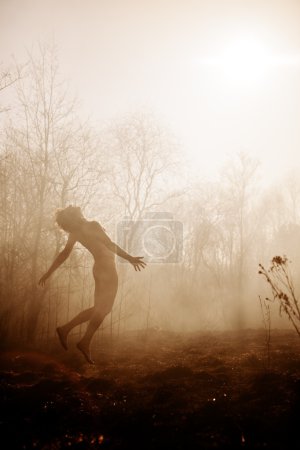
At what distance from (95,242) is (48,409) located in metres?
2.09

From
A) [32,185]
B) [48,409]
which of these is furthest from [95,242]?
[32,185]

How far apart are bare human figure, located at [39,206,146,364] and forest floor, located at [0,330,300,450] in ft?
1.51

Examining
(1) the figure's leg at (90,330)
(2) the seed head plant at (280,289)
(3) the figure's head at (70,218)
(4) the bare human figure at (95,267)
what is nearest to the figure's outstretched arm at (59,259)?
(4) the bare human figure at (95,267)

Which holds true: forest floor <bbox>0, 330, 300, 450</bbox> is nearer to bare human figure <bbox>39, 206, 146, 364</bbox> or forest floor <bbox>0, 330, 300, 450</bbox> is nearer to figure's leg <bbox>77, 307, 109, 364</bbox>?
figure's leg <bbox>77, 307, 109, 364</bbox>

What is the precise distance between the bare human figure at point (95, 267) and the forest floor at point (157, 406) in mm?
461

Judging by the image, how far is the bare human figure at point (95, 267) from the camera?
13.1ft

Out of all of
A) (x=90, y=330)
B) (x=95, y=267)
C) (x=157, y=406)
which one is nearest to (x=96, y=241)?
(x=95, y=267)

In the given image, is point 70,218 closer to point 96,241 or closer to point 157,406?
point 96,241

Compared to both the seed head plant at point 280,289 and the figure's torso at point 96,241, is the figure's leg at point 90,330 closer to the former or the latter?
the figure's torso at point 96,241

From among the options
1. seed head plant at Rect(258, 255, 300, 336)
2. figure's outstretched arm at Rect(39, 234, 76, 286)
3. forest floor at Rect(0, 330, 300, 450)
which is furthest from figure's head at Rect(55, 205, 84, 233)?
seed head plant at Rect(258, 255, 300, 336)

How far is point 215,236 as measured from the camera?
2392cm

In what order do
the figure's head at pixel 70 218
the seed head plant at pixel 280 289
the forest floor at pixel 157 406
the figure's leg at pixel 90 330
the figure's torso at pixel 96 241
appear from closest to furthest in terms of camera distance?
the forest floor at pixel 157 406 → the seed head plant at pixel 280 289 → the figure's leg at pixel 90 330 → the figure's torso at pixel 96 241 → the figure's head at pixel 70 218

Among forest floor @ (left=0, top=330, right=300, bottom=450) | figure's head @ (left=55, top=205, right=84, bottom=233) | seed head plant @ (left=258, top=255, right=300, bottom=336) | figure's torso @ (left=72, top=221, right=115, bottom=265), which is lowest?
forest floor @ (left=0, top=330, right=300, bottom=450)

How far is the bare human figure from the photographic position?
157 inches
